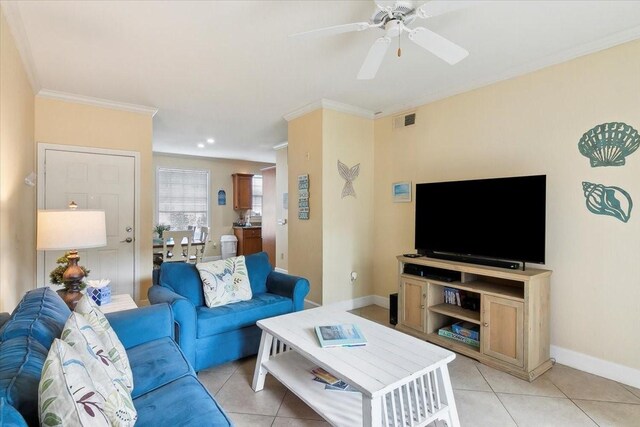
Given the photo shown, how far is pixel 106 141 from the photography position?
3783mm

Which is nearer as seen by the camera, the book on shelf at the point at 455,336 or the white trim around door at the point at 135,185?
the book on shelf at the point at 455,336

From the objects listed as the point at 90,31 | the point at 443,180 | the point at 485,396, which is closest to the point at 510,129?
the point at 443,180

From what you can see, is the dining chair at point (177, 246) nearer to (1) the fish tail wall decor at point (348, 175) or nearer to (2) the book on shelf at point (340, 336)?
(1) the fish tail wall decor at point (348, 175)

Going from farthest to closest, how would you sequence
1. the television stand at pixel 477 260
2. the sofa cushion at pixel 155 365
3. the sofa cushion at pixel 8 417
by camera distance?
the television stand at pixel 477 260 → the sofa cushion at pixel 155 365 → the sofa cushion at pixel 8 417

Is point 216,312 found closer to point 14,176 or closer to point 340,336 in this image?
point 340,336

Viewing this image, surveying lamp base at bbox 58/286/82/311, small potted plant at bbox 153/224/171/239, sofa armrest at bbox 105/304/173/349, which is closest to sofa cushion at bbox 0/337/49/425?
sofa armrest at bbox 105/304/173/349

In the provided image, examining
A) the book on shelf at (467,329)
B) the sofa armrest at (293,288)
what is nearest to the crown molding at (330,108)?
the sofa armrest at (293,288)

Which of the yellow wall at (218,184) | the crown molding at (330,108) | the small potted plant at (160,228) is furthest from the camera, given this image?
the yellow wall at (218,184)

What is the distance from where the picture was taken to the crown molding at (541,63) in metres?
2.34

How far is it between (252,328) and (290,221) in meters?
1.91

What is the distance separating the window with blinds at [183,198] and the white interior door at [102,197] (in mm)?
3531

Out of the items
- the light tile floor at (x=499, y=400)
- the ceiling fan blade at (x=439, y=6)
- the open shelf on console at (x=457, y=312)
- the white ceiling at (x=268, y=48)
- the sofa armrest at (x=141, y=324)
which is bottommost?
the light tile floor at (x=499, y=400)

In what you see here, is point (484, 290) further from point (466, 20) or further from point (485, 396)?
point (466, 20)

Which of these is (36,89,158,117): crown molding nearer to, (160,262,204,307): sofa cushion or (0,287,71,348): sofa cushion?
(160,262,204,307): sofa cushion
